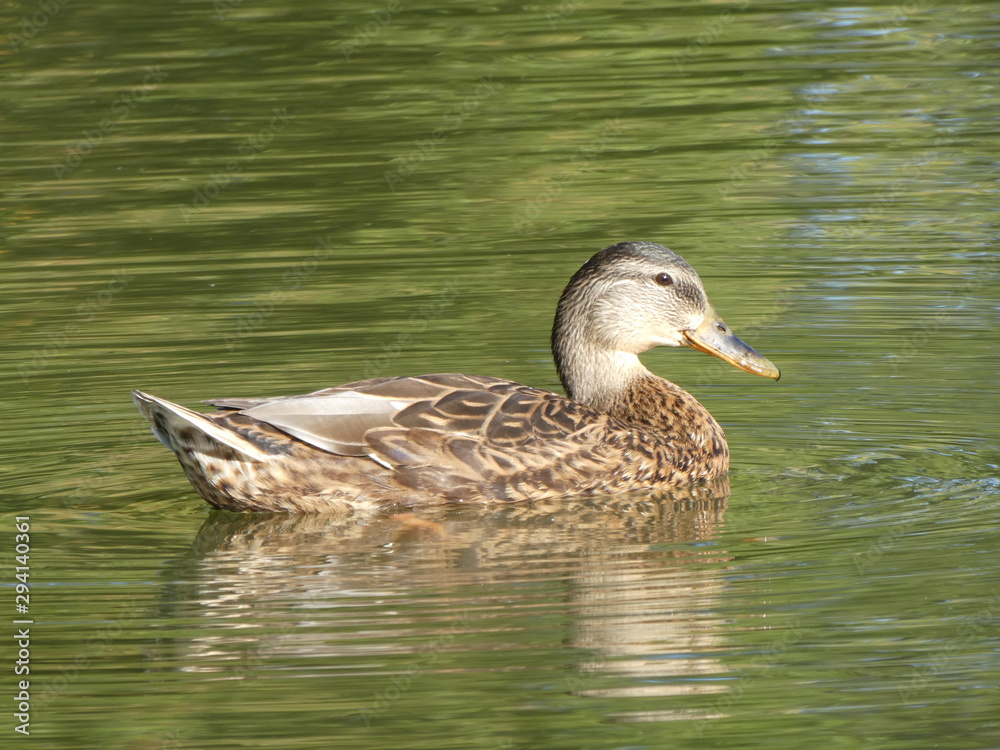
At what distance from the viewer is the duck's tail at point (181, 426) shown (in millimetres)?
7617

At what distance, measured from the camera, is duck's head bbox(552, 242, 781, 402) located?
8.89 metres

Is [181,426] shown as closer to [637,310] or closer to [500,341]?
[637,310]

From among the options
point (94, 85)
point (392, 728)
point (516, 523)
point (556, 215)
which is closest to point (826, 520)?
point (516, 523)

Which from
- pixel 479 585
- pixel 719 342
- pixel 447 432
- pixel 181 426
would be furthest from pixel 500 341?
pixel 479 585

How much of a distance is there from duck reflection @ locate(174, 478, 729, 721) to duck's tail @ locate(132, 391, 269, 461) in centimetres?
38

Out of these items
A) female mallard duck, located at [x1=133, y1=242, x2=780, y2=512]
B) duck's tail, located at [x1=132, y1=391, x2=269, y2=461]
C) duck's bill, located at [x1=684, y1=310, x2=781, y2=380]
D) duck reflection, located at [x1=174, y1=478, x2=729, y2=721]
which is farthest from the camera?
duck's bill, located at [x1=684, y1=310, x2=781, y2=380]

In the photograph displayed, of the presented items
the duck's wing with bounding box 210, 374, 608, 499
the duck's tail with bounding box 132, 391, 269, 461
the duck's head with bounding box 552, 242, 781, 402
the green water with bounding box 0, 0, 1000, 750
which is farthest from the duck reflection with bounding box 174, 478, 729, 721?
the duck's head with bounding box 552, 242, 781, 402

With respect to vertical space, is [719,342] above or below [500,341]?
above

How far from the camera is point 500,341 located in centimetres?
1066

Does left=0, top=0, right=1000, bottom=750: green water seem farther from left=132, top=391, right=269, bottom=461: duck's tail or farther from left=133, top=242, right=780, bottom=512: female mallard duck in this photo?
left=132, top=391, right=269, bottom=461: duck's tail

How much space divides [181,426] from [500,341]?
127 inches

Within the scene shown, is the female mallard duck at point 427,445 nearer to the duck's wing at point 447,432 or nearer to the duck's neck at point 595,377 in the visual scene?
the duck's wing at point 447,432

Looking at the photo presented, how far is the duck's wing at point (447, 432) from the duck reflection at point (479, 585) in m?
0.14

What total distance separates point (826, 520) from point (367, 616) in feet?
6.79
